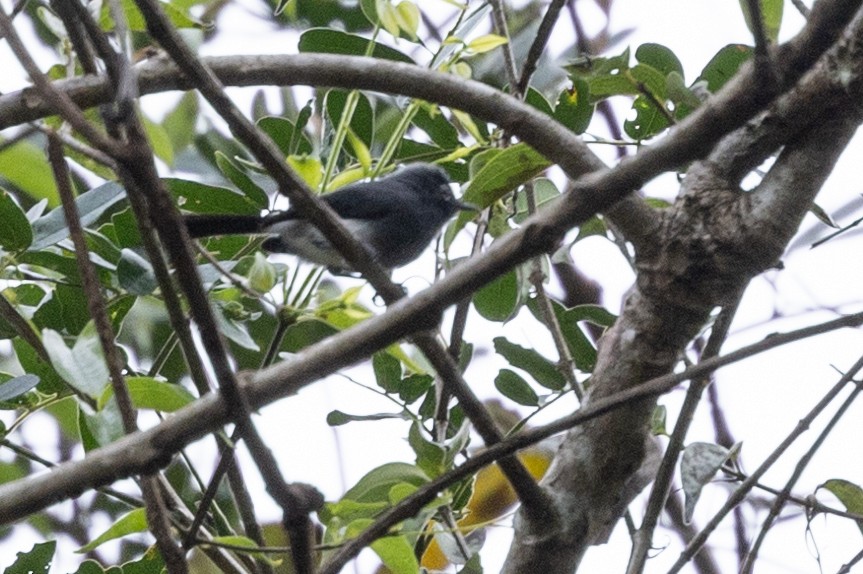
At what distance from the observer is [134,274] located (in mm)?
1490

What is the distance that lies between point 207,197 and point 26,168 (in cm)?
27

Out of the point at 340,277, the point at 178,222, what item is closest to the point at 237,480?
the point at 178,222

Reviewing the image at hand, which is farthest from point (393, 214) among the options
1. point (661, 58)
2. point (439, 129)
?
point (661, 58)

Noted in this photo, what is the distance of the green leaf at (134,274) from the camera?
1480mm

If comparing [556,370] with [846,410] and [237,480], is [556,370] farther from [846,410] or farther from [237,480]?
[237,480]

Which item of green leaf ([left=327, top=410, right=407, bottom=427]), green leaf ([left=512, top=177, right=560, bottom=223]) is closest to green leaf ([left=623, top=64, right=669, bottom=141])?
green leaf ([left=512, top=177, right=560, bottom=223])

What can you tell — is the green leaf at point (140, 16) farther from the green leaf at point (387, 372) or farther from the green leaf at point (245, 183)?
the green leaf at point (387, 372)

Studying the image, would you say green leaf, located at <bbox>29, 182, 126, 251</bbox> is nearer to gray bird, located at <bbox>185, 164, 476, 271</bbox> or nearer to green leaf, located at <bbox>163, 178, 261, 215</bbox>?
green leaf, located at <bbox>163, 178, 261, 215</bbox>

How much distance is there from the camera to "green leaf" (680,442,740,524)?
1619 mm

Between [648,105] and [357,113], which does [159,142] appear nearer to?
[357,113]

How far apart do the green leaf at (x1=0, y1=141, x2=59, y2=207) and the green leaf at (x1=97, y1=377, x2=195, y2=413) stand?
49cm

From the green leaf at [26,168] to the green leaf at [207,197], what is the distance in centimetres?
19

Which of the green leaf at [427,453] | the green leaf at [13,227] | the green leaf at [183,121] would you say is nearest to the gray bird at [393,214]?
the green leaf at [183,121]

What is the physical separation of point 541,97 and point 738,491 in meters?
0.70
